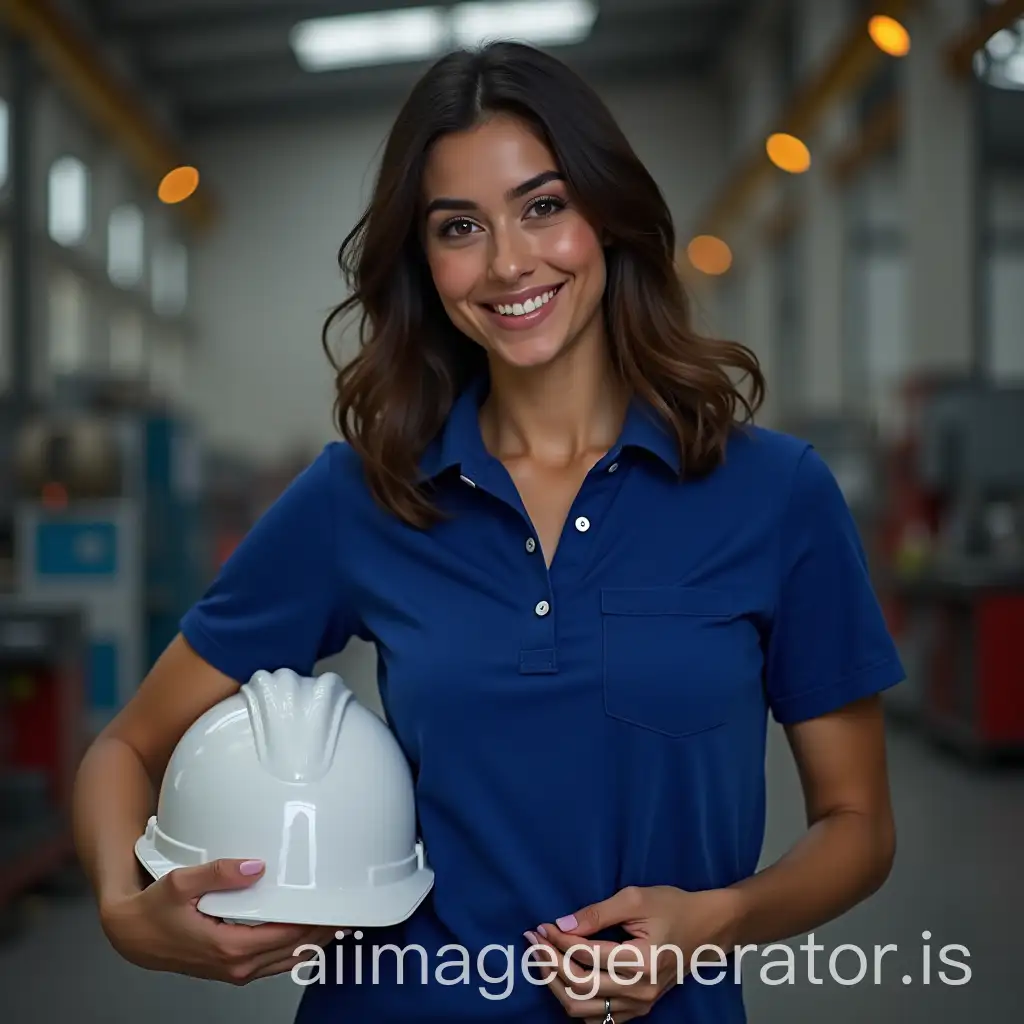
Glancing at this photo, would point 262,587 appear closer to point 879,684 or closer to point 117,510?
point 879,684

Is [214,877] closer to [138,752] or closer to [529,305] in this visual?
[138,752]

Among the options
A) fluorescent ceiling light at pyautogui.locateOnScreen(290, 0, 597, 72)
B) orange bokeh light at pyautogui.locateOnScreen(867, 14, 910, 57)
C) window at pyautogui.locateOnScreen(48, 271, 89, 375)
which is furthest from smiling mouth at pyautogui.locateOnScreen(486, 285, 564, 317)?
fluorescent ceiling light at pyautogui.locateOnScreen(290, 0, 597, 72)

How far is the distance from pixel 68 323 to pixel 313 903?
1221cm

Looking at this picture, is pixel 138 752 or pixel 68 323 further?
pixel 68 323

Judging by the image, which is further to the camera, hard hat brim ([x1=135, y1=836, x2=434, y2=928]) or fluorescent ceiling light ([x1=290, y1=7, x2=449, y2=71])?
fluorescent ceiling light ([x1=290, y1=7, x2=449, y2=71])

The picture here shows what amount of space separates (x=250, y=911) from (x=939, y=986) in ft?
8.18

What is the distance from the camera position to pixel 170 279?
55.1 feet

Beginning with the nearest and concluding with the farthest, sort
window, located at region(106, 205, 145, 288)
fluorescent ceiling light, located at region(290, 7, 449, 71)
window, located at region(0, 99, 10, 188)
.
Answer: window, located at region(0, 99, 10, 188), fluorescent ceiling light, located at region(290, 7, 449, 71), window, located at region(106, 205, 145, 288)

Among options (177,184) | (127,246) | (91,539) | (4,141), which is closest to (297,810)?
(177,184)

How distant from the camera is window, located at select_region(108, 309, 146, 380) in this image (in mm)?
14492

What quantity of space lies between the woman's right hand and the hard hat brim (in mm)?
11

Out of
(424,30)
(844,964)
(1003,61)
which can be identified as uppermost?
(424,30)

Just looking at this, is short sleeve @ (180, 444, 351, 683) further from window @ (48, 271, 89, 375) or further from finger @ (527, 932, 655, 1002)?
window @ (48, 271, 89, 375)

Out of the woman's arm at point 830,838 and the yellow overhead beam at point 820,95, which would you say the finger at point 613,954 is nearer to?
the woman's arm at point 830,838
